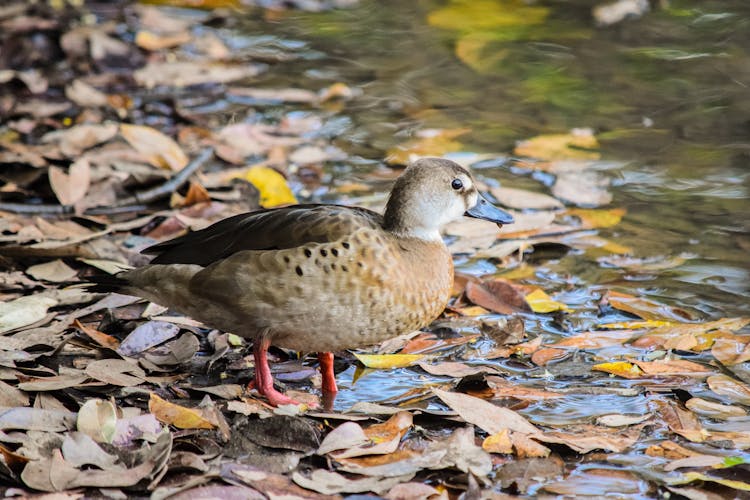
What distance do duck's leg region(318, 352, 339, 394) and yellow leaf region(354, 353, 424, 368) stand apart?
11.5 inches

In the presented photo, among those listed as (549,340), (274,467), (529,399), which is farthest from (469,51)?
(274,467)

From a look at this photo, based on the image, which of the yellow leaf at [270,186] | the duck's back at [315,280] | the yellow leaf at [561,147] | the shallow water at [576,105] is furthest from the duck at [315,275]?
the yellow leaf at [561,147]

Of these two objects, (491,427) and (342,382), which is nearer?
(491,427)

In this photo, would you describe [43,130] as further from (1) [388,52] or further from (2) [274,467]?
(2) [274,467]

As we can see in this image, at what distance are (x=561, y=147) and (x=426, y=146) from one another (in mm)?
1008

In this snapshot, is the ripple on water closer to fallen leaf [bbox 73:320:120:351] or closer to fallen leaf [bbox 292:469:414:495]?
fallen leaf [bbox 292:469:414:495]

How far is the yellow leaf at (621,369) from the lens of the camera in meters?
5.05

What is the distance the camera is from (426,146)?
A: 8133mm

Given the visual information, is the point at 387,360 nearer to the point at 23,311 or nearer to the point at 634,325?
the point at 634,325

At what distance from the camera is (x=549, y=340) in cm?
549

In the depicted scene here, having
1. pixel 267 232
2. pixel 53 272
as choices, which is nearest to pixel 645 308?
pixel 267 232

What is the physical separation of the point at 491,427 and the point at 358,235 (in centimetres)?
103

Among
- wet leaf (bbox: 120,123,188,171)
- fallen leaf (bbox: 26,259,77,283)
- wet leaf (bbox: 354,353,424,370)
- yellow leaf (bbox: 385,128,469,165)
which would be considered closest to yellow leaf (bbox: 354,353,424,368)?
wet leaf (bbox: 354,353,424,370)

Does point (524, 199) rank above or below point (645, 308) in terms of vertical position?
above
